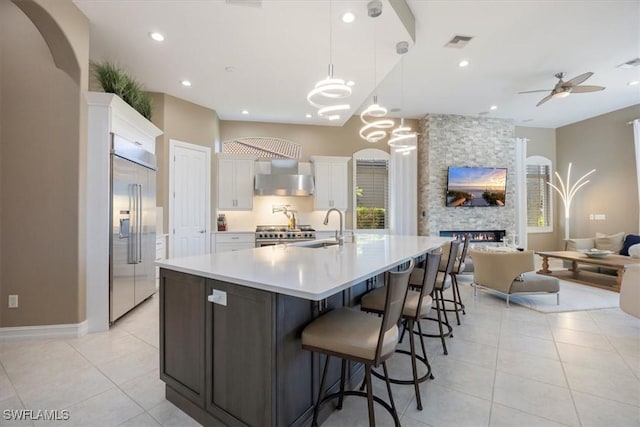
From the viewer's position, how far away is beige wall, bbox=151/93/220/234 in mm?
4945

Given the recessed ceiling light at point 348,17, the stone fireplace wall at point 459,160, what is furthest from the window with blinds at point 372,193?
the recessed ceiling light at point 348,17

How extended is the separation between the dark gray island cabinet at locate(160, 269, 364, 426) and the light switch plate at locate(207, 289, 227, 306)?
0.02m

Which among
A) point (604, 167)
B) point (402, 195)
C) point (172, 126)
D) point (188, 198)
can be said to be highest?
point (172, 126)

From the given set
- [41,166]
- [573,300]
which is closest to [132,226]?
[41,166]

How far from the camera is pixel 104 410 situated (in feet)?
6.12

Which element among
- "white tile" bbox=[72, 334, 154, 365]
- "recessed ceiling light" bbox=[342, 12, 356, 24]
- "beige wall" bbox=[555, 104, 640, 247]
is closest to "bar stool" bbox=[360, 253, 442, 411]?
"white tile" bbox=[72, 334, 154, 365]

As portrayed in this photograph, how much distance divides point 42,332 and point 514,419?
13.4ft

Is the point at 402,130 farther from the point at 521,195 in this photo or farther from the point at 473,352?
the point at 521,195

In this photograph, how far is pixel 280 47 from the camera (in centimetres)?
364

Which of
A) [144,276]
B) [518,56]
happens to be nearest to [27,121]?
[144,276]

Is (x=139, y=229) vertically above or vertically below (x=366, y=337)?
above

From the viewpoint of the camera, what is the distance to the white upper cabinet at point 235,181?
19.7 ft

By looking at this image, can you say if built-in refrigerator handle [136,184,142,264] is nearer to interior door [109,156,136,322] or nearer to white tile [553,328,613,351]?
interior door [109,156,136,322]

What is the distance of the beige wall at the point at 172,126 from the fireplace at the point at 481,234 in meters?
5.68
